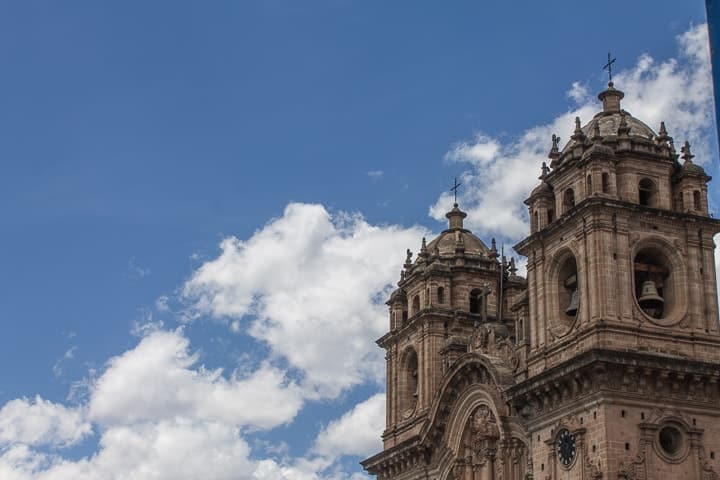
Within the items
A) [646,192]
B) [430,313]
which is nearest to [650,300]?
[646,192]

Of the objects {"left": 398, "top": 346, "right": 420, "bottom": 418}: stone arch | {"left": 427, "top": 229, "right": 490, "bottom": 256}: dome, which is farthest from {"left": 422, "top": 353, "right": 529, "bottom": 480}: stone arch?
{"left": 427, "top": 229, "right": 490, "bottom": 256}: dome

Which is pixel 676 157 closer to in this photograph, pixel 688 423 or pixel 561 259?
pixel 561 259

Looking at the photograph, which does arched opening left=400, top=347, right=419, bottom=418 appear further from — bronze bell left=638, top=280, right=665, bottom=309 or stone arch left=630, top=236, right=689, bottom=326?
bronze bell left=638, top=280, right=665, bottom=309

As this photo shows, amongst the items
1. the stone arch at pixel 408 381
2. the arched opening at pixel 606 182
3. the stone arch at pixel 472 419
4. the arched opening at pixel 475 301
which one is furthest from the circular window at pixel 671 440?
the stone arch at pixel 408 381

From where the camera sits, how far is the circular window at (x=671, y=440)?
1634 inches

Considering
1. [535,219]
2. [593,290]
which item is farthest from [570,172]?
[593,290]

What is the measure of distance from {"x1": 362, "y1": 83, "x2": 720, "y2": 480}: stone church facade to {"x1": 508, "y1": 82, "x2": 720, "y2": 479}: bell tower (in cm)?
5

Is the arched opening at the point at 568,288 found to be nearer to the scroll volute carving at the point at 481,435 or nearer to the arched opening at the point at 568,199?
the arched opening at the point at 568,199

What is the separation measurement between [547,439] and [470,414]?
6.63 meters

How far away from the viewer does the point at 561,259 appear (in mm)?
45938

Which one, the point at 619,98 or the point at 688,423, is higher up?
the point at 619,98

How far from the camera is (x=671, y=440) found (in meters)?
41.7

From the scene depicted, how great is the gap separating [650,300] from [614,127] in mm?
7192

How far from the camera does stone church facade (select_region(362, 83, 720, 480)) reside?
135ft
